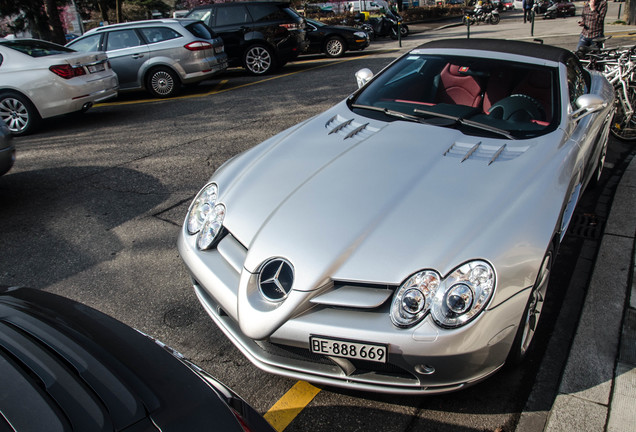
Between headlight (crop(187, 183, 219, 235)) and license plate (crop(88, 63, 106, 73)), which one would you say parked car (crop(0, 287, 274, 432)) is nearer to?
headlight (crop(187, 183, 219, 235))

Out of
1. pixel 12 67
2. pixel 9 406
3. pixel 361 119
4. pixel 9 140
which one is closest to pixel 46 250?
pixel 9 140

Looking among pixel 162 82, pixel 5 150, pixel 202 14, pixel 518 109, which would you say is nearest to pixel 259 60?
pixel 202 14

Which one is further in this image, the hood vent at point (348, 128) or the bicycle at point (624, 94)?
the bicycle at point (624, 94)

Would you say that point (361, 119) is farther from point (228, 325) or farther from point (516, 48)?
point (228, 325)

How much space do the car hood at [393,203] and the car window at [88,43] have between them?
867cm

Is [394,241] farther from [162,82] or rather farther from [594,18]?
[594,18]

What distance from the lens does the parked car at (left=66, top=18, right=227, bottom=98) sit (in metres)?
10.5

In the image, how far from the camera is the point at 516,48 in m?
4.21

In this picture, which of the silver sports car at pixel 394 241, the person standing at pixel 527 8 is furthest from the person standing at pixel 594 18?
the person standing at pixel 527 8

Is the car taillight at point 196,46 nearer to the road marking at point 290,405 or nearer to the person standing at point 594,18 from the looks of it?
the person standing at point 594,18

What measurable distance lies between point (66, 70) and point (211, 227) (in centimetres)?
A: 654

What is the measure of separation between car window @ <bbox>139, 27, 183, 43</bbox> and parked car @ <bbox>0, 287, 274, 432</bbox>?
31.0 ft

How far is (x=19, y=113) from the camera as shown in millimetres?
8180

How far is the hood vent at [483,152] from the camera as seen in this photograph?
3109 millimetres
